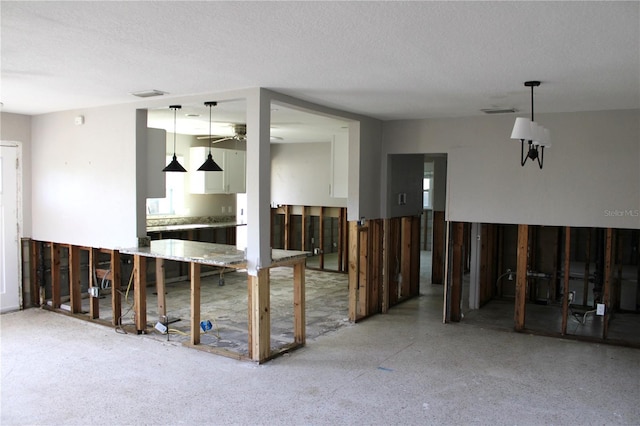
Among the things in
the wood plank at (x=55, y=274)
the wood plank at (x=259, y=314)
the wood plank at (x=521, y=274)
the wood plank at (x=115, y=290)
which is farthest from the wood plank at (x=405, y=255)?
the wood plank at (x=55, y=274)

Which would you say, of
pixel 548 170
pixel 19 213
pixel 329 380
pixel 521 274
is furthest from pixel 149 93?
pixel 521 274

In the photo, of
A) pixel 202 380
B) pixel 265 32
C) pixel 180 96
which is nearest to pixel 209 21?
pixel 265 32

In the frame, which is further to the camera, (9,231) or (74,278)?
(9,231)

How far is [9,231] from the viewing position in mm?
5984

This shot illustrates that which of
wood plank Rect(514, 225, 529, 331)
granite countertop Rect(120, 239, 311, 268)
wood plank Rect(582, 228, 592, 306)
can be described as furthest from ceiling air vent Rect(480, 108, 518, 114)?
granite countertop Rect(120, 239, 311, 268)

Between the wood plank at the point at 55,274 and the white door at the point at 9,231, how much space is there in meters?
0.47

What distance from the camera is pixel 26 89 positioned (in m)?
4.49

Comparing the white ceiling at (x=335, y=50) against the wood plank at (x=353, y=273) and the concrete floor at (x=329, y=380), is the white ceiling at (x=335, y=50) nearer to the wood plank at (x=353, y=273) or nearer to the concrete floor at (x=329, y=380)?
the wood plank at (x=353, y=273)

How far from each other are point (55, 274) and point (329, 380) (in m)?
3.84

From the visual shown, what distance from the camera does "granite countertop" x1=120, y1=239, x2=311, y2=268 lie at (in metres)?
4.27

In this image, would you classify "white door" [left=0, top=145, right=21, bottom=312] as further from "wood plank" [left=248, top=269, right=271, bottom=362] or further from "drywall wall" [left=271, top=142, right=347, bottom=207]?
"drywall wall" [left=271, top=142, right=347, bottom=207]

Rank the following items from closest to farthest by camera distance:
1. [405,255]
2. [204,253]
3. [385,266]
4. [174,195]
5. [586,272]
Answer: [204,253], [385,266], [586,272], [405,255], [174,195]

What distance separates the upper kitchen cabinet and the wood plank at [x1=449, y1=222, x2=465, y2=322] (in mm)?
4127

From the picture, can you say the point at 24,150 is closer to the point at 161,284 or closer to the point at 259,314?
the point at 161,284
